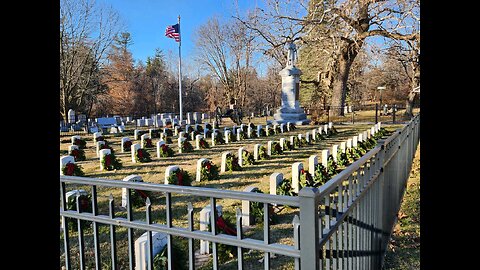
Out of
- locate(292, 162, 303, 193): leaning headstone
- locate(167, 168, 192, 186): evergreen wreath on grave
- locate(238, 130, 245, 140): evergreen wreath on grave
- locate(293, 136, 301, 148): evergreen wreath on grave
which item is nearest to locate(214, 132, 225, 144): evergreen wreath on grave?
locate(238, 130, 245, 140): evergreen wreath on grave

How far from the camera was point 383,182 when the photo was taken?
348 centimetres

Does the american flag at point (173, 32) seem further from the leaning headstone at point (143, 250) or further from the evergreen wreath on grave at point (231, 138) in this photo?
the leaning headstone at point (143, 250)

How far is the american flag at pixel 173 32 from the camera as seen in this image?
2953cm

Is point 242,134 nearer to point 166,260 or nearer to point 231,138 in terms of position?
point 231,138

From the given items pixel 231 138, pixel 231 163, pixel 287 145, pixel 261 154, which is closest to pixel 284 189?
pixel 231 163

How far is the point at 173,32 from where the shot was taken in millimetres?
29812

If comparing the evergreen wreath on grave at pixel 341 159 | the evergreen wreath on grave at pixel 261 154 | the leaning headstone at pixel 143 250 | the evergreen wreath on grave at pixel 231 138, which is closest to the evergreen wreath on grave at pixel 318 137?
the evergreen wreath on grave at pixel 231 138

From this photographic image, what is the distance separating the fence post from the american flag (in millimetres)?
29884

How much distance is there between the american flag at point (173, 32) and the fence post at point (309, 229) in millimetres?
29884

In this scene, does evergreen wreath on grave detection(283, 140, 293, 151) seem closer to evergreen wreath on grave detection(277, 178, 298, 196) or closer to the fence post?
evergreen wreath on grave detection(277, 178, 298, 196)

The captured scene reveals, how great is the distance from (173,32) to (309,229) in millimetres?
30261
